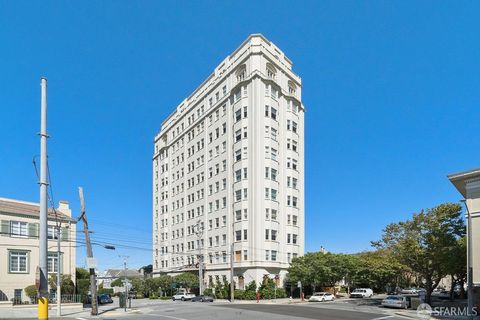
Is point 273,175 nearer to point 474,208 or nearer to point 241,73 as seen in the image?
point 241,73

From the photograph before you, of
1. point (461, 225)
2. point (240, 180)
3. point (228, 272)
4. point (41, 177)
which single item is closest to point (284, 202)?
point (240, 180)

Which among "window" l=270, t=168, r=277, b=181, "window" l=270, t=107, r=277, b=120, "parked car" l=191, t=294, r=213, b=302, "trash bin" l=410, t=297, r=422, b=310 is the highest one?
"window" l=270, t=107, r=277, b=120

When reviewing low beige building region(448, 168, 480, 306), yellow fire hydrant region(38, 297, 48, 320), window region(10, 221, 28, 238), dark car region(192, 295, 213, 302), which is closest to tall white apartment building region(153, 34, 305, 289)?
dark car region(192, 295, 213, 302)

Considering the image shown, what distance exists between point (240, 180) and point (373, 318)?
35.6 m

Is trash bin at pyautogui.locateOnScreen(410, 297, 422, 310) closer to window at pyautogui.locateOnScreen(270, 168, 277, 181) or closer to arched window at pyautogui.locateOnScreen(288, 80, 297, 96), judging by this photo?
window at pyautogui.locateOnScreen(270, 168, 277, 181)

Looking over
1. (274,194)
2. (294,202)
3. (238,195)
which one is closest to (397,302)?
(274,194)

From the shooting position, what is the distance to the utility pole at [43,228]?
724cm

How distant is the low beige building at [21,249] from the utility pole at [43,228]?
38.5m

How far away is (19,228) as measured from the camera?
45969 mm

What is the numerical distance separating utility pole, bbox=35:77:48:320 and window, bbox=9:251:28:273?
43181 mm

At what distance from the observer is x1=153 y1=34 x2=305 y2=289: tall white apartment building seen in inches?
2425

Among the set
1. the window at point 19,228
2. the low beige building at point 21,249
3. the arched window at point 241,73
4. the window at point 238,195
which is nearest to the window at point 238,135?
the window at point 238,195

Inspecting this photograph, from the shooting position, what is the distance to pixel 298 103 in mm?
71312

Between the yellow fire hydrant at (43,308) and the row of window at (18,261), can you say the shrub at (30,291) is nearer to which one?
the row of window at (18,261)
